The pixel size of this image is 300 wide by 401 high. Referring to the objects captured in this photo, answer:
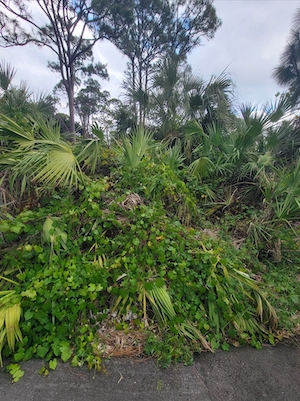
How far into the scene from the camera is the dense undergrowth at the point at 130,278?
4.78 feet

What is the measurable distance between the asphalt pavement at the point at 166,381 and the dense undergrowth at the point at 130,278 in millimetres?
75

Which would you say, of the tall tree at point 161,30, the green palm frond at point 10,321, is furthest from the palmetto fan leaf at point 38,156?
the tall tree at point 161,30


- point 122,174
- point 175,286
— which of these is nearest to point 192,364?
point 175,286

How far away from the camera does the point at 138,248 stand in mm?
1940

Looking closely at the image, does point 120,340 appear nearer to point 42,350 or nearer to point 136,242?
point 42,350

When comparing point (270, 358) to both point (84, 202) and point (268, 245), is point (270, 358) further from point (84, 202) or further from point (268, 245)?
point (84, 202)

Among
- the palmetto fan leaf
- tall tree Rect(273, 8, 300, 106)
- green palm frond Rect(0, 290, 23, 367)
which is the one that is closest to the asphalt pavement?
green palm frond Rect(0, 290, 23, 367)

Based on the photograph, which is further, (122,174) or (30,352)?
(122,174)

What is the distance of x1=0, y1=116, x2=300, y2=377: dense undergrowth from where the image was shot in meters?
1.46

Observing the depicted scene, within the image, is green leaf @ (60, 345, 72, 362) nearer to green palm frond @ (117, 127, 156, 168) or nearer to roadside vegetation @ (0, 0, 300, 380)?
roadside vegetation @ (0, 0, 300, 380)

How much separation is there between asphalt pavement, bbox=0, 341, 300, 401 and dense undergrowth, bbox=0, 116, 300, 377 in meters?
0.08

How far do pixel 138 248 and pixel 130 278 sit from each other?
30 centimetres

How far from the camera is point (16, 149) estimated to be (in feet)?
8.29

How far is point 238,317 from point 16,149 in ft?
10.0
